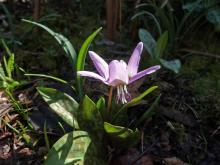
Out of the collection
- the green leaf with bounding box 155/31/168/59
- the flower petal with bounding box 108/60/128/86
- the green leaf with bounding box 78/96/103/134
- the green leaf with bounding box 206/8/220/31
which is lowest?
the green leaf with bounding box 78/96/103/134

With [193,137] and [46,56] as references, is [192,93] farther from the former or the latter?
[46,56]

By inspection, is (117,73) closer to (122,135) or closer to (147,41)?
(122,135)

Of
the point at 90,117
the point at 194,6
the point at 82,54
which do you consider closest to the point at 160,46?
the point at 194,6

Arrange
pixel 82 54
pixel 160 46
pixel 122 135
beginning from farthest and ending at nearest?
1. pixel 160 46
2. pixel 82 54
3. pixel 122 135

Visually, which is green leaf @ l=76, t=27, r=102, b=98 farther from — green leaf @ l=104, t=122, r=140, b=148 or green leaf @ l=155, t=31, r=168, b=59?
green leaf @ l=155, t=31, r=168, b=59

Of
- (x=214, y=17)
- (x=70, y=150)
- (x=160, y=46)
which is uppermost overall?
(x=214, y=17)

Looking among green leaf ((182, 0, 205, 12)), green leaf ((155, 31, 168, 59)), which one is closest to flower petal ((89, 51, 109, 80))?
green leaf ((155, 31, 168, 59))

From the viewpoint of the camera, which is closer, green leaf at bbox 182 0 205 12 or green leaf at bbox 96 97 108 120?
green leaf at bbox 96 97 108 120

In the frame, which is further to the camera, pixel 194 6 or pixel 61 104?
pixel 194 6
